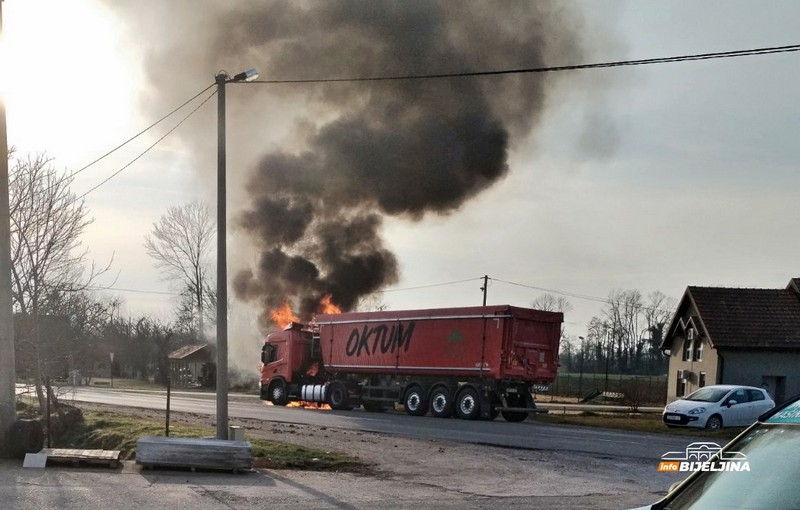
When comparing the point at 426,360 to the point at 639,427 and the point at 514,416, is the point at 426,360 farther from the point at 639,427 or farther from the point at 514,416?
the point at 639,427

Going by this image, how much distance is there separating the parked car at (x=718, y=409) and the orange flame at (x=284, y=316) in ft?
55.3

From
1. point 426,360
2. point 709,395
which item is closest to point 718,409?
point 709,395

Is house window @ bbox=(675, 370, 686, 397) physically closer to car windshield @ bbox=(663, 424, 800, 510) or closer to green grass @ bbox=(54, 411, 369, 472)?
green grass @ bbox=(54, 411, 369, 472)

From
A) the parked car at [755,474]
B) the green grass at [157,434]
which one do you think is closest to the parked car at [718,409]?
the green grass at [157,434]

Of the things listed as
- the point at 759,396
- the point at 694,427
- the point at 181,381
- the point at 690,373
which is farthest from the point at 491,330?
the point at 181,381

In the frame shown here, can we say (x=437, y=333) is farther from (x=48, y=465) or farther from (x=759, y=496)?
(x=759, y=496)

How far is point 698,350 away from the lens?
145ft

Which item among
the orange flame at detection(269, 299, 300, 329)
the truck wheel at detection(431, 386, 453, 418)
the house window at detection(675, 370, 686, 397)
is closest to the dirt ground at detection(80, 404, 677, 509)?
the truck wheel at detection(431, 386, 453, 418)

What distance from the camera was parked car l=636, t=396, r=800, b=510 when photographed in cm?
382

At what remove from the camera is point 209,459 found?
12.6 metres

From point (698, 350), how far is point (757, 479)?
4239 centimetres

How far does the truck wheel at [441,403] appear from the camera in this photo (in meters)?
27.5

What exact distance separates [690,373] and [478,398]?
2110cm

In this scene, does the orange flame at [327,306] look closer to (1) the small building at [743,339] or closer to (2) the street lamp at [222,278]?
(1) the small building at [743,339]
